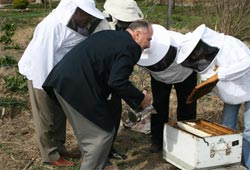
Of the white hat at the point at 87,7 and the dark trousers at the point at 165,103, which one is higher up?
the white hat at the point at 87,7

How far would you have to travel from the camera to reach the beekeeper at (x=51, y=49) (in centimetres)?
416

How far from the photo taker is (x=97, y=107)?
3.81 metres

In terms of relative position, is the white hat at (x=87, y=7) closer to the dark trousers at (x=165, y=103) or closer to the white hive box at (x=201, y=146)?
the dark trousers at (x=165, y=103)

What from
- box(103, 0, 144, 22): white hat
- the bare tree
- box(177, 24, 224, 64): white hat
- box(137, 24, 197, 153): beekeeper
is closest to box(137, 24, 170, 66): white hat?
box(137, 24, 197, 153): beekeeper

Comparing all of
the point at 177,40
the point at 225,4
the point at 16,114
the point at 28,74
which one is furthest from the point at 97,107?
the point at 225,4

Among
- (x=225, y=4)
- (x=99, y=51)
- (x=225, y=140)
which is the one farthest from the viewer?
(x=225, y=4)

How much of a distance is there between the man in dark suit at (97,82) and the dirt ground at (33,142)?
89 cm

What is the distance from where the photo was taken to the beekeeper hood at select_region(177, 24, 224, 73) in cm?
415

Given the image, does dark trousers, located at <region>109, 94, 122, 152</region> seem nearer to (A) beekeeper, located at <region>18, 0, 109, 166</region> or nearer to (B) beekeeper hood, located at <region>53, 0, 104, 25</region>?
(A) beekeeper, located at <region>18, 0, 109, 166</region>

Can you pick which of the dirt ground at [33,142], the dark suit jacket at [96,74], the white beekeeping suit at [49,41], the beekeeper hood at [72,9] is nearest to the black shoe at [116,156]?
the dirt ground at [33,142]

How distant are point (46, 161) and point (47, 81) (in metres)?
1.08

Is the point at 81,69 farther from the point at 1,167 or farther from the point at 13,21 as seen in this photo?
the point at 13,21

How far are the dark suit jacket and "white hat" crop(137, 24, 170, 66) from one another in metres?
0.60

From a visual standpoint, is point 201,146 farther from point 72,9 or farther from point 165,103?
point 72,9
